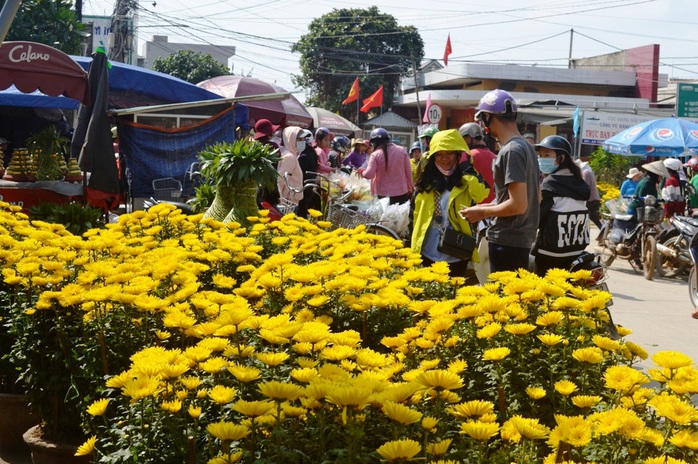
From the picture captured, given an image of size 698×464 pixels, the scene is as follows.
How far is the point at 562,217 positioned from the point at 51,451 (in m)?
4.07

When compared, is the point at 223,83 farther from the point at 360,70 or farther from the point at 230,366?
the point at 360,70

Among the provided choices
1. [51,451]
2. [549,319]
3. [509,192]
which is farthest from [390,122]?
[549,319]

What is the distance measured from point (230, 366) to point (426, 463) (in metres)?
0.64

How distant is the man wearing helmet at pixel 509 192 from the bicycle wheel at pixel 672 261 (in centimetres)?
868

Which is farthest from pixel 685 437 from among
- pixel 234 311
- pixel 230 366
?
pixel 234 311

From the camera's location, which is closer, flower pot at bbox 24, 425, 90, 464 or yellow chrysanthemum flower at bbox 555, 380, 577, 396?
yellow chrysanthemum flower at bbox 555, 380, 577, 396

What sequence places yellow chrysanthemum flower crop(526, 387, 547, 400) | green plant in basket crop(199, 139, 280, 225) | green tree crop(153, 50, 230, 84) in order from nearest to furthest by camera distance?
yellow chrysanthemum flower crop(526, 387, 547, 400) < green plant in basket crop(199, 139, 280, 225) < green tree crop(153, 50, 230, 84)

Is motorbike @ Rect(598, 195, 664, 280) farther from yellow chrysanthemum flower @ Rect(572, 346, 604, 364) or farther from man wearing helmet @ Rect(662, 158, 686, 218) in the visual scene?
yellow chrysanthemum flower @ Rect(572, 346, 604, 364)

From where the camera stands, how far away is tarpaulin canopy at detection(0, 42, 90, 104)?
9047 mm

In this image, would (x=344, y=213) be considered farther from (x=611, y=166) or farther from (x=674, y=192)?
(x=611, y=166)

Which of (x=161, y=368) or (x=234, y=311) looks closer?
(x=161, y=368)

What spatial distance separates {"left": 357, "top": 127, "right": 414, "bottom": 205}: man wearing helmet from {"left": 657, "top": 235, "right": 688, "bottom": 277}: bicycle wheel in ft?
15.4

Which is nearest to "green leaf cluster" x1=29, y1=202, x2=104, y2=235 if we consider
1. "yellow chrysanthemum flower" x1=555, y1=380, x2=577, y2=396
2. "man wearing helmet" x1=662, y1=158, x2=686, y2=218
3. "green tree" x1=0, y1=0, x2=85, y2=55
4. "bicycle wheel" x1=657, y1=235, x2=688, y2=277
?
"yellow chrysanthemum flower" x1=555, y1=380, x2=577, y2=396

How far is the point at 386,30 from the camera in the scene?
62.7m
